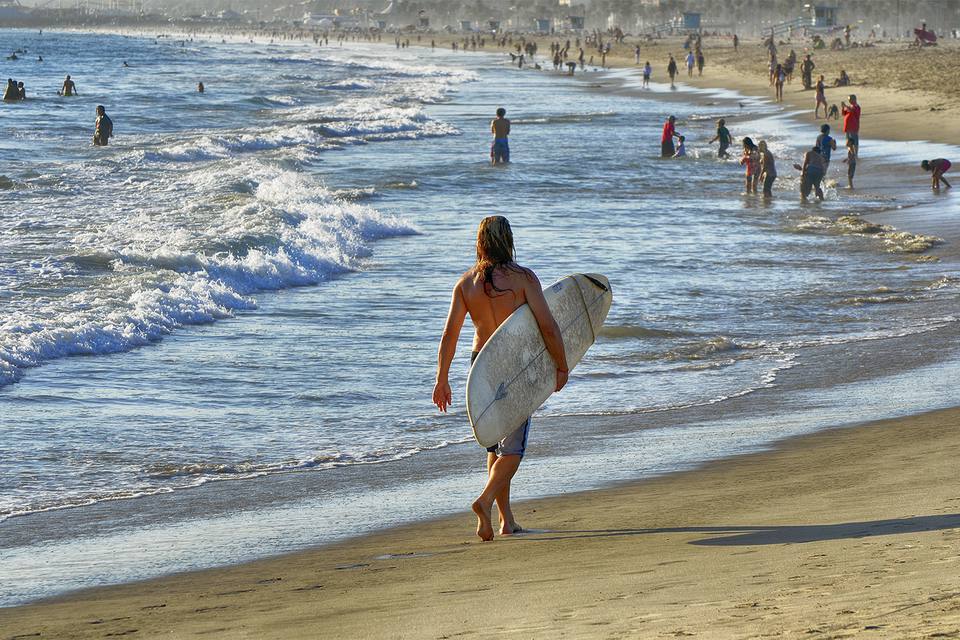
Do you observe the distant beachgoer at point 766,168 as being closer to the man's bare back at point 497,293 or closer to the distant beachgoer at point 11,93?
the man's bare back at point 497,293

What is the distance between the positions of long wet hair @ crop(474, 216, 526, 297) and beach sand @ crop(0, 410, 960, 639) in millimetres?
1220

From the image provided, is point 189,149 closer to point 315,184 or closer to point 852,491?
point 315,184

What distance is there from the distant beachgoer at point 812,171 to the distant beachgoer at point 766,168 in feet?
2.33

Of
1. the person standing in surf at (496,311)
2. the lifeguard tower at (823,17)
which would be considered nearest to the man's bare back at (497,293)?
the person standing in surf at (496,311)

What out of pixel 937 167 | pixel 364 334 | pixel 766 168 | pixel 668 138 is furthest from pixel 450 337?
pixel 668 138

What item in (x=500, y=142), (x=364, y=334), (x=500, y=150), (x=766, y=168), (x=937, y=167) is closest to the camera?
(x=364, y=334)

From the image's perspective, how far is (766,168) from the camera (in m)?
23.1

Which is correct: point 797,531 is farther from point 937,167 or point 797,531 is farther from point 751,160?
point 751,160

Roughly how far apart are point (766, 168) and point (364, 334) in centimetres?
1337

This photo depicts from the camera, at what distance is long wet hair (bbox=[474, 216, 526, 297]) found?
18.0ft

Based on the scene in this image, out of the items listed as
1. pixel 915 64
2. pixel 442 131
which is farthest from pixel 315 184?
pixel 915 64

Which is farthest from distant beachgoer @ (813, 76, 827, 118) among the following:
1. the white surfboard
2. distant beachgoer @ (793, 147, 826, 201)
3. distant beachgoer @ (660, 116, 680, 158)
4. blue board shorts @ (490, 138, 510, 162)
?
the white surfboard

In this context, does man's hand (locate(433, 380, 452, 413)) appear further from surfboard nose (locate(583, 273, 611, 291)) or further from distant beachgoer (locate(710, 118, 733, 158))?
distant beachgoer (locate(710, 118, 733, 158))

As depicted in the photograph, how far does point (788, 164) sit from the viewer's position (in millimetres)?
29000
